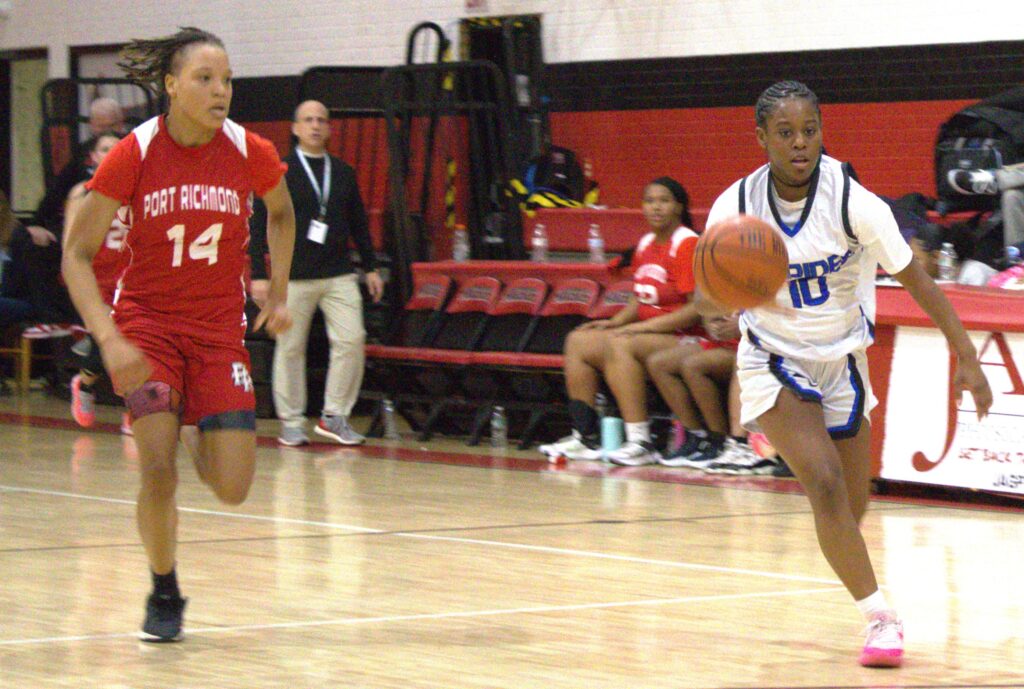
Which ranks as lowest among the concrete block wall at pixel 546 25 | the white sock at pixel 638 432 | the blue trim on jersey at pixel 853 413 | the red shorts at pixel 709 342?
the white sock at pixel 638 432

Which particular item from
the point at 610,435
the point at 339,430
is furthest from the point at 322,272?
the point at 610,435

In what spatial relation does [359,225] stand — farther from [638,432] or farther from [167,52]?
[167,52]

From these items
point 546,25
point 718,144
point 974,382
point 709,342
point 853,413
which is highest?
point 546,25

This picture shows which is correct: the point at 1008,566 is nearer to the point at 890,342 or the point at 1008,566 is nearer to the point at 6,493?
the point at 890,342

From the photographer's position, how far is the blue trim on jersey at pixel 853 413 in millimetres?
4812

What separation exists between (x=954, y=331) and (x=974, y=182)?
15.1ft

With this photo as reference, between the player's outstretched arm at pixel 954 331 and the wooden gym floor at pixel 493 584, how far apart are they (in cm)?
75

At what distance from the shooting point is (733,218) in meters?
4.58

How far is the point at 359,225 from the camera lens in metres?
10.4

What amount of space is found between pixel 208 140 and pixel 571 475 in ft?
14.8

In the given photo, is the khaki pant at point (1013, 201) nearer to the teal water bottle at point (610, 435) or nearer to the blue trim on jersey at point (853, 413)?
the teal water bottle at point (610, 435)

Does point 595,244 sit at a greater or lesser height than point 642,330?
greater

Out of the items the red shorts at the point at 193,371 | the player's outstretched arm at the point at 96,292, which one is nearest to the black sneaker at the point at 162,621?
the red shorts at the point at 193,371

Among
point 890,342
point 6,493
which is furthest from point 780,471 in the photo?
point 6,493
